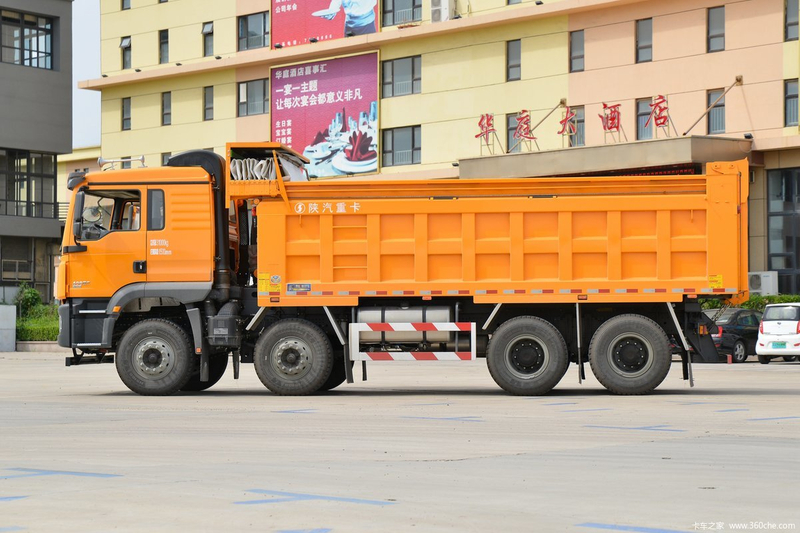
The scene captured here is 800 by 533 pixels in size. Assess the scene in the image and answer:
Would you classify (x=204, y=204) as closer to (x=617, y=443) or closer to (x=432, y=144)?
(x=617, y=443)

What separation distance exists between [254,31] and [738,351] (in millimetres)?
33279

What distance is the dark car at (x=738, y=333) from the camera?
118ft

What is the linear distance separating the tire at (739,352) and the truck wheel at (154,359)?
21.0m

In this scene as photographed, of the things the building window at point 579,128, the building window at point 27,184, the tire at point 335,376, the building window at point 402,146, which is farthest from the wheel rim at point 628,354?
the building window at point 27,184

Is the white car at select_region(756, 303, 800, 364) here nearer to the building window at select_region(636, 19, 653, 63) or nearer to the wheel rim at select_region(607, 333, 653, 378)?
the building window at select_region(636, 19, 653, 63)

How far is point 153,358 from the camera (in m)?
19.4

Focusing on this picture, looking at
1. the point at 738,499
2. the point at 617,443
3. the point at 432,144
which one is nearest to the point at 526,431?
the point at 617,443

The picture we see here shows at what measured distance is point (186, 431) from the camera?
13.4 m

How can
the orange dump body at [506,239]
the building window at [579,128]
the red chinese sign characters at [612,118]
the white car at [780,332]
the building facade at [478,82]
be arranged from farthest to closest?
the building window at [579,128] → the red chinese sign characters at [612,118] → the building facade at [478,82] → the white car at [780,332] → the orange dump body at [506,239]

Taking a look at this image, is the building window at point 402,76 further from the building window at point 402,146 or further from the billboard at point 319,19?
the billboard at point 319,19

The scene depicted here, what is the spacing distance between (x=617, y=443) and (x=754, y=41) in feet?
118

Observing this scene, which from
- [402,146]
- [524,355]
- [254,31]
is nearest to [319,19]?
[254,31]

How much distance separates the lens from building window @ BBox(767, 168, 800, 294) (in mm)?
45625

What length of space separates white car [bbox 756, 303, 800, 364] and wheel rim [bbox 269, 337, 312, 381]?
1854 cm
